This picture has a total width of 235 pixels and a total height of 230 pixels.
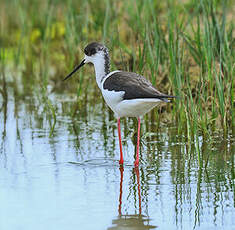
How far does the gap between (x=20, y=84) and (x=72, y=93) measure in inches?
30.8

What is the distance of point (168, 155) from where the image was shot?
487 centimetres

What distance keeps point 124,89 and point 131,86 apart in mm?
65

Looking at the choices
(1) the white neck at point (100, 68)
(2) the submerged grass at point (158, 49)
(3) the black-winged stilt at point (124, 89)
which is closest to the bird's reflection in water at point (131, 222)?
(3) the black-winged stilt at point (124, 89)

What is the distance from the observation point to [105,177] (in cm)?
443

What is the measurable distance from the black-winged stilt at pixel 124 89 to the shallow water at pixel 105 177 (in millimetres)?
342

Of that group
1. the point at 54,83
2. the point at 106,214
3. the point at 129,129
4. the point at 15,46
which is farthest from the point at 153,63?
the point at 15,46

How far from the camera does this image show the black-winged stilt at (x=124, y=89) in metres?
4.42

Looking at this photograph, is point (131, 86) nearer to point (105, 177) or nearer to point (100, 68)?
point (100, 68)

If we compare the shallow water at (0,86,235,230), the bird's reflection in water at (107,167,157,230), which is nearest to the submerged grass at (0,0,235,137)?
the shallow water at (0,86,235,230)

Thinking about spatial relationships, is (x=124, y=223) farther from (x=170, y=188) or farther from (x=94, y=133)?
(x=94, y=133)

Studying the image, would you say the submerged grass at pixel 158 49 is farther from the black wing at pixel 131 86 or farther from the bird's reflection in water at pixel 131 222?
the bird's reflection in water at pixel 131 222

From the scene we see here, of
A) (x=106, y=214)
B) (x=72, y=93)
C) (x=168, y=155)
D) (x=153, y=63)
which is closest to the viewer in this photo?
(x=106, y=214)

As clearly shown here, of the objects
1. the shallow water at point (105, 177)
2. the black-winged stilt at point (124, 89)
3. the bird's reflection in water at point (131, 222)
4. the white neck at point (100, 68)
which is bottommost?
the bird's reflection in water at point (131, 222)

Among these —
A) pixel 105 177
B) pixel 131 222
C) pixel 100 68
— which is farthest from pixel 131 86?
pixel 131 222
